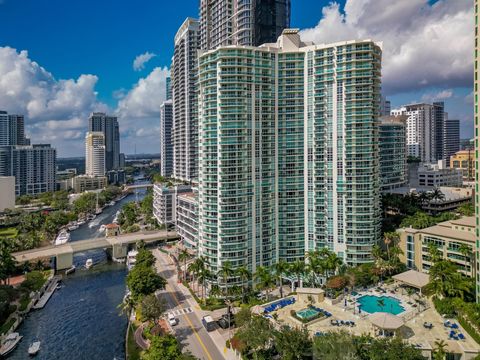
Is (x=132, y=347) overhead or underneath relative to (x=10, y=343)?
overhead

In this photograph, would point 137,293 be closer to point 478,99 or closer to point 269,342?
point 269,342

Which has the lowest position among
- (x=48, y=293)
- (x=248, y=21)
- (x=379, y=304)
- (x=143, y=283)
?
(x=48, y=293)

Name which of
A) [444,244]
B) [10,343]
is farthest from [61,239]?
[444,244]

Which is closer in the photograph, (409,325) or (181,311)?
(409,325)

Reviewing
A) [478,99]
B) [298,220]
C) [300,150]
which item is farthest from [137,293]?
[478,99]

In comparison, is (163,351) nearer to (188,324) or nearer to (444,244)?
(188,324)
